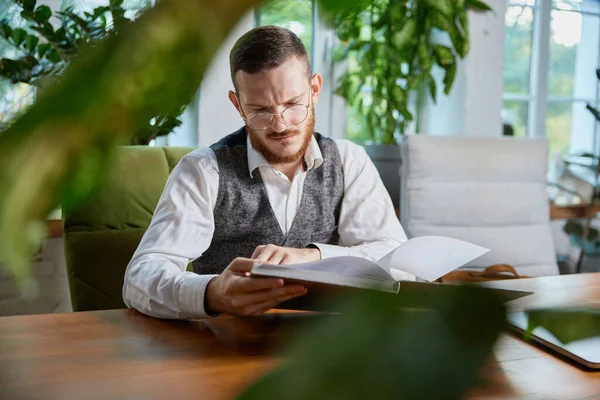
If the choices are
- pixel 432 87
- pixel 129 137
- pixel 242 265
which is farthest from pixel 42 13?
pixel 432 87

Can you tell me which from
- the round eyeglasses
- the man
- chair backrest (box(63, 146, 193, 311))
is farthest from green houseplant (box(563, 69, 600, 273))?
chair backrest (box(63, 146, 193, 311))

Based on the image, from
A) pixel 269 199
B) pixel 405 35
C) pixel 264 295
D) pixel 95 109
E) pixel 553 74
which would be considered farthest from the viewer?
pixel 553 74

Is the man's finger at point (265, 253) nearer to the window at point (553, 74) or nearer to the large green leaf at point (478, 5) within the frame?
the large green leaf at point (478, 5)

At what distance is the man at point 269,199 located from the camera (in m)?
1.36

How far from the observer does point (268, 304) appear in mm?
957

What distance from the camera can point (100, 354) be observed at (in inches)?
32.5

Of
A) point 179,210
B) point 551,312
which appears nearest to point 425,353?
point 551,312

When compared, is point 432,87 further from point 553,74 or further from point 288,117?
point 288,117

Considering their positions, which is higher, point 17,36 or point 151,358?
point 17,36

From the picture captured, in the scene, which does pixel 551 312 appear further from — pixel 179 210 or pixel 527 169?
pixel 527 169

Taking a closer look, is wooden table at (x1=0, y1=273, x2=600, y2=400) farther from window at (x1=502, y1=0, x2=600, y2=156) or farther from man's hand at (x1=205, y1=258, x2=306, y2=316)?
window at (x1=502, y1=0, x2=600, y2=156)

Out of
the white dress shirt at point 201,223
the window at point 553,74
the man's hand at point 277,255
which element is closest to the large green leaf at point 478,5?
the window at point 553,74

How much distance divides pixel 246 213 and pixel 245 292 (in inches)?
26.3

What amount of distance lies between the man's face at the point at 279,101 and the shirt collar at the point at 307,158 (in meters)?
0.02
